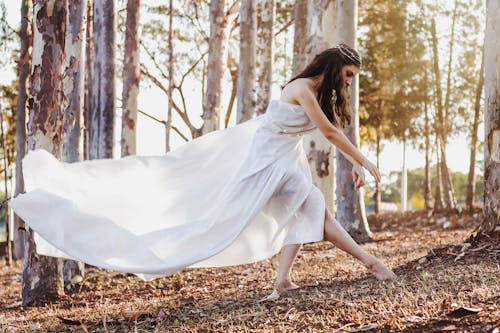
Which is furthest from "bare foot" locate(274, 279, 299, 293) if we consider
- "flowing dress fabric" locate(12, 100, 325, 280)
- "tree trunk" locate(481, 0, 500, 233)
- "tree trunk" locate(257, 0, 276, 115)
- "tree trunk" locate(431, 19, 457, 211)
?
"tree trunk" locate(431, 19, 457, 211)

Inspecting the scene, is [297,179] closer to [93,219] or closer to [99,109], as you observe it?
[93,219]

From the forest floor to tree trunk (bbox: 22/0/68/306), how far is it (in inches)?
12.0

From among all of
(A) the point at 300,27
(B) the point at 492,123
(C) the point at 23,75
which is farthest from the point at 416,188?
(B) the point at 492,123

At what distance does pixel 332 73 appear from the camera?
528cm

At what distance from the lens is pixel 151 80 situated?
2677 cm

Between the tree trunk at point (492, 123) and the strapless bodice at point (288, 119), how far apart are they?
2544 millimetres

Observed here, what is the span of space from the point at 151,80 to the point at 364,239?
55.2 ft

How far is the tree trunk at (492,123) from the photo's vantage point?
22.2ft

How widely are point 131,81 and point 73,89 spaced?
153 inches

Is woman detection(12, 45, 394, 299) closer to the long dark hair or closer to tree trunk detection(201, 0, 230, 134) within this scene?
the long dark hair

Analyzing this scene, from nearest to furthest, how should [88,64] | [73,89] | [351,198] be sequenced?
[73,89] < [351,198] < [88,64]

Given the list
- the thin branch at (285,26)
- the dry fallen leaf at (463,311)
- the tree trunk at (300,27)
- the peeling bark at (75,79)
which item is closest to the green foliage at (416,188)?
the thin branch at (285,26)

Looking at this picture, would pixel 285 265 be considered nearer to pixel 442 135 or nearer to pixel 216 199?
pixel 216 199

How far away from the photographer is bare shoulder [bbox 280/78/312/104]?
5211 mm
